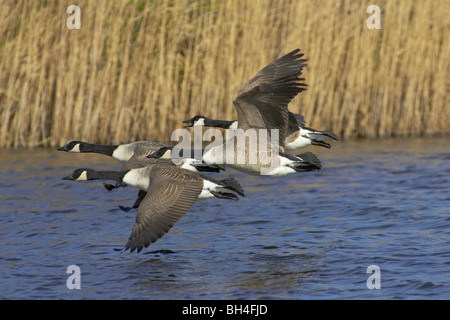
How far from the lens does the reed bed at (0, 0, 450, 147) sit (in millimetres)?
12273

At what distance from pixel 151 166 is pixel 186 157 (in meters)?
0.44

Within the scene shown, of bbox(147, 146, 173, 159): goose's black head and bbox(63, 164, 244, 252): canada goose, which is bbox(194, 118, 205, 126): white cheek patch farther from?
bbox(63, 164, 244, 252): canada goose

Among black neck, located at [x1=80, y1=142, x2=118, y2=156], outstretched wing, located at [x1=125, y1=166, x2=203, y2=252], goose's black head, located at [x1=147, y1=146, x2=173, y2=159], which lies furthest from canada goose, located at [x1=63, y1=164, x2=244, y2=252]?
black neck, located at [x1=80, y1=142, x2=118, y2=156]

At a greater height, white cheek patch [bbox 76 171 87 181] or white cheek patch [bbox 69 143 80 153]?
white cheek patch [bbox 69 143 80 153]

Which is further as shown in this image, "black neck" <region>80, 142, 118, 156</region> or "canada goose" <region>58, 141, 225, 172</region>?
"black neck" <region>80, 142, 118, 156</region>

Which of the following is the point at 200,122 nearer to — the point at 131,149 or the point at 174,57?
the point at 131,149

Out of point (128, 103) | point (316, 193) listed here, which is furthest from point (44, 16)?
point (316, 193)

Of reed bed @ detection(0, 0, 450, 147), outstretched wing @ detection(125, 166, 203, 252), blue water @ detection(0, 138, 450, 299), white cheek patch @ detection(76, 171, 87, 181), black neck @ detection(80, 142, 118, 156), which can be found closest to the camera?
outstretched wing @ detection(125, 166, 203, 252)

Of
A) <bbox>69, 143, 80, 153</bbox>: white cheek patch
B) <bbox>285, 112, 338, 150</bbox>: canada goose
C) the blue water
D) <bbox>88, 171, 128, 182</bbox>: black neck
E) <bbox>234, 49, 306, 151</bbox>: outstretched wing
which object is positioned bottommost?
the blue water

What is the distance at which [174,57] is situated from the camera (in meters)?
12.7

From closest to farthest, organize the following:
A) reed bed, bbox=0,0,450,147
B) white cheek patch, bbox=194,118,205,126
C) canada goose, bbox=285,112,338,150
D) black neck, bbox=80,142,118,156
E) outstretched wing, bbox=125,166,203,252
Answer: outstretched wing, bbox=125,166,203,252 < canada goose, bbox=285,112,338,150 < black neck, bbox=80,142,118,156 < white cheek patch, bbox=194,118,205,126 < reed bed, bbox=0,0,450,147

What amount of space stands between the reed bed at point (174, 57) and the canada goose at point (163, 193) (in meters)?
5.03

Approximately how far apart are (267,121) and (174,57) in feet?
18.6

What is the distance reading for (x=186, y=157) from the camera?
7855 mm
